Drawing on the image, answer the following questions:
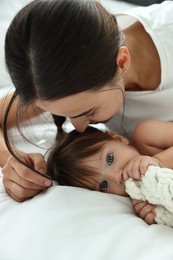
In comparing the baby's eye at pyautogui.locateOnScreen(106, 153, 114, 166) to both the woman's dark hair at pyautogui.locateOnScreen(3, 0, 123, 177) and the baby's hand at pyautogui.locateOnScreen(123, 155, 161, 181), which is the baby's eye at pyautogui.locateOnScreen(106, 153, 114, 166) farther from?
the woman's dark hair at pyautogui.locateOnScreen(3, 0, 123, 177)

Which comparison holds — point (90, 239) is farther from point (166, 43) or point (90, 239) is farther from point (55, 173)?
point (166, 43)

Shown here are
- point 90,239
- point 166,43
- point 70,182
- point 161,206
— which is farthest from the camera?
point 166,43

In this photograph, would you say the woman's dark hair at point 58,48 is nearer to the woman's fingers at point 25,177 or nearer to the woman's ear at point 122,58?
the woman's ear at point 122,58

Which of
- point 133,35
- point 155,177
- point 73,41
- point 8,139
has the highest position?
point 73,41

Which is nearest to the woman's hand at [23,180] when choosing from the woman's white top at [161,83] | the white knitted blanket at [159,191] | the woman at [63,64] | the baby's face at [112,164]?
the woman at [63,64]

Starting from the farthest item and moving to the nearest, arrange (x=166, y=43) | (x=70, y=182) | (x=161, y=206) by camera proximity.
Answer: (x=166, y=43) < (x=70, y=182) < (x=161, y=206)

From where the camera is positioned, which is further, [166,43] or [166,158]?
[166,43]

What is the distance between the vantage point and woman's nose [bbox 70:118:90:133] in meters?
1.01

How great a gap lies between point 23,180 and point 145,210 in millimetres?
272

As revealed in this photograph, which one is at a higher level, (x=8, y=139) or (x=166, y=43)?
(x=166, y=43)

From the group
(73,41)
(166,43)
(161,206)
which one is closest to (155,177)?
(161,206)

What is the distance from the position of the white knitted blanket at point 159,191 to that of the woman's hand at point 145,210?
0.01m

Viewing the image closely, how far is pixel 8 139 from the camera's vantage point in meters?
1.26

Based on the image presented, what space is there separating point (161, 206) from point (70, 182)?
0.23 m
